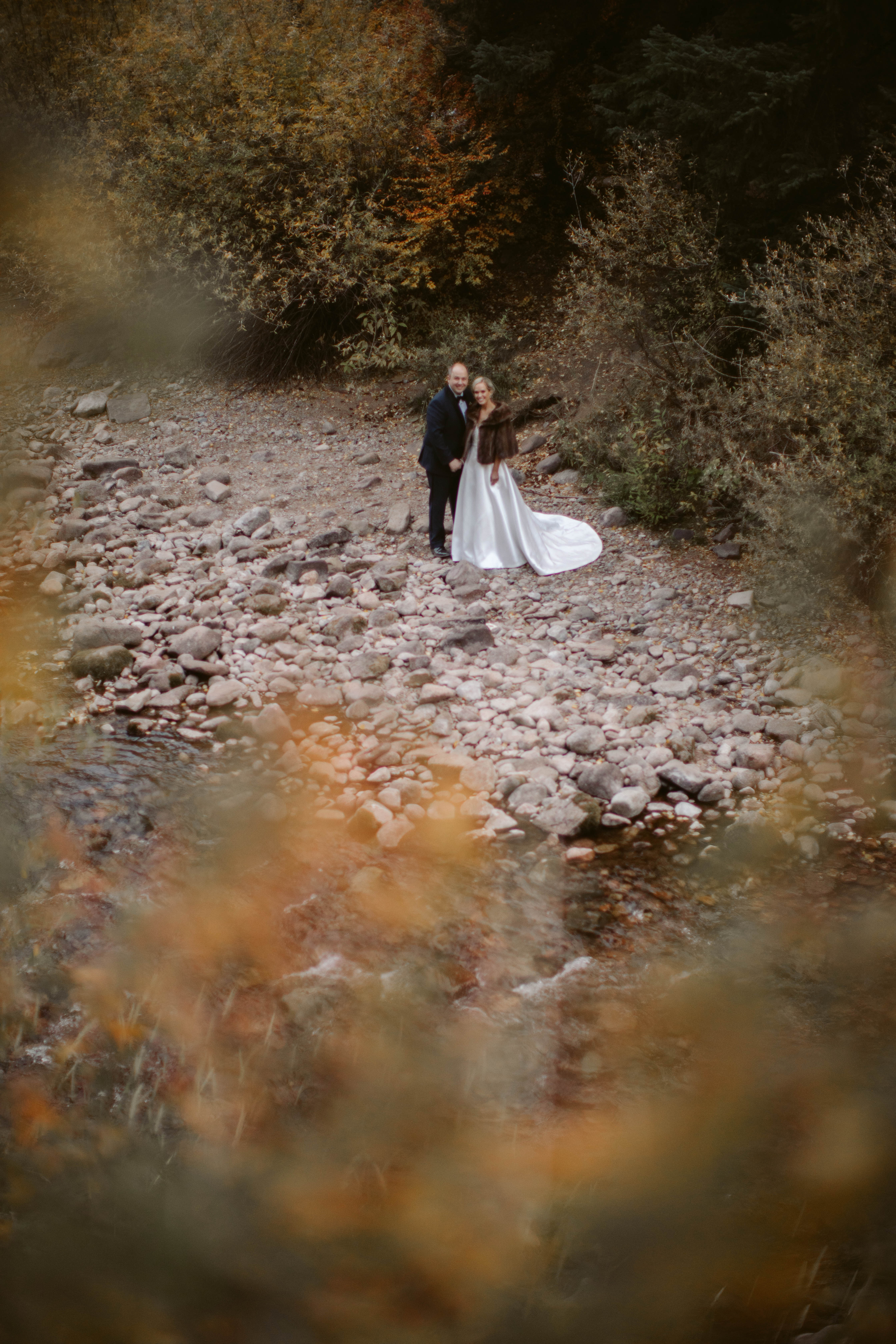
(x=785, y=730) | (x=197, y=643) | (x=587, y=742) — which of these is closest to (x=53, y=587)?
(x=197, y=643)

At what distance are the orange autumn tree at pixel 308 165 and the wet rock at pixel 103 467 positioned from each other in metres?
2.81

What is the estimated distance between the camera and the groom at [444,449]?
772 centimetres

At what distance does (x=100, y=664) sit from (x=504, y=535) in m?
3.65

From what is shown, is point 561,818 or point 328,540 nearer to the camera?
point 561,818

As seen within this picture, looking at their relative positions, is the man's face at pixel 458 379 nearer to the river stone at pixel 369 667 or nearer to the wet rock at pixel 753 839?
the river stone at pixel 369 667

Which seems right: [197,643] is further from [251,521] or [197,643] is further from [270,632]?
[251,521]

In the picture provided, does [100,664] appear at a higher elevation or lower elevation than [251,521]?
lower

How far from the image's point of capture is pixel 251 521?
29.2 ft

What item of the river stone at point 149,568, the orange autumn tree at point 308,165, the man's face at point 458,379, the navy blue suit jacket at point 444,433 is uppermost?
the orange autumn tree at point 308,165

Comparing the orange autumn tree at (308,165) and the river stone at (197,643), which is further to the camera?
the orange autumn tree at (308,165)

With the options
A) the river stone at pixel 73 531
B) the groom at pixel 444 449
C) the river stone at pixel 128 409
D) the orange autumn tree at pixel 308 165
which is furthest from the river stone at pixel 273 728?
the river stone at pixel 128 409

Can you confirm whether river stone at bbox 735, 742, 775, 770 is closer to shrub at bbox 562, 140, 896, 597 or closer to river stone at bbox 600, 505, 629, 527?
shrub at bbox 562, 140, 896, 597

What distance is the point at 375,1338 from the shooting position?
2.90 m

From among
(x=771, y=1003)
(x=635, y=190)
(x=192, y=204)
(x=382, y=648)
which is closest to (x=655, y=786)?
(x=771, y=1003)
